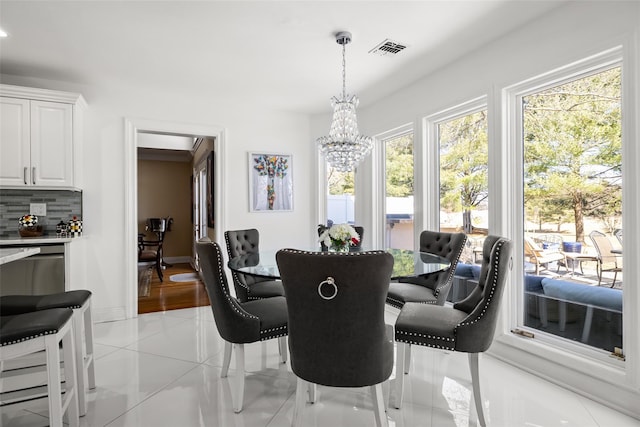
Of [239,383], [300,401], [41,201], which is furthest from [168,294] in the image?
[300,401]

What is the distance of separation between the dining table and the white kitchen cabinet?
2218 mm

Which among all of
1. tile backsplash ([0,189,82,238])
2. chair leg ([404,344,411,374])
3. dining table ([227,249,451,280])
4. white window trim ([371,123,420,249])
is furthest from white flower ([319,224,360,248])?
tile backsplash ([0,189,82,238])

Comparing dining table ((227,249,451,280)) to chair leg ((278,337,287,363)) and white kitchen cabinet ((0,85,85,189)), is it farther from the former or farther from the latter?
white kitchen cabinet ((0,85,85,189))

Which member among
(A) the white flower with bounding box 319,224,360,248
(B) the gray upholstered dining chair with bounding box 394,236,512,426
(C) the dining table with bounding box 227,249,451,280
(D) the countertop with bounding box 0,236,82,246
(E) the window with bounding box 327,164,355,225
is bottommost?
(B) the gray upholstered dining chair with bounding box 394,236,512,426

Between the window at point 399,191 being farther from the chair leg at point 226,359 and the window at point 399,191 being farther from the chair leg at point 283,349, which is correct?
the chair leg at point 226,359

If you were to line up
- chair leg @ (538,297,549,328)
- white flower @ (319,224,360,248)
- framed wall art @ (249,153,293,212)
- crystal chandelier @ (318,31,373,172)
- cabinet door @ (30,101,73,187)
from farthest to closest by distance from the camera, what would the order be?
framed wall art @ (249,153,293,212) → cabinet door @ (30,101,73,187) → crystal chandelier @ (318,31,373,172) → chair leg @ (538,297,549,328) → white flower @ (319,224,360,248)

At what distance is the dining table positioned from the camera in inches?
82.6

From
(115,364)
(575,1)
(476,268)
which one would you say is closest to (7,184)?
(115,364)

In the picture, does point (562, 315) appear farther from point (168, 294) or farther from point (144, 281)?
point (144, 281)

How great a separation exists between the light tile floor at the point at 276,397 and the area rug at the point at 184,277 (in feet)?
10.6

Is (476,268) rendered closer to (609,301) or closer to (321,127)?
(609,301)

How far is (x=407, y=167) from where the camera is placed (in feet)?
13.4

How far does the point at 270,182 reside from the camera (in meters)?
4.80

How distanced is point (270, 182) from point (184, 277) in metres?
2.96
